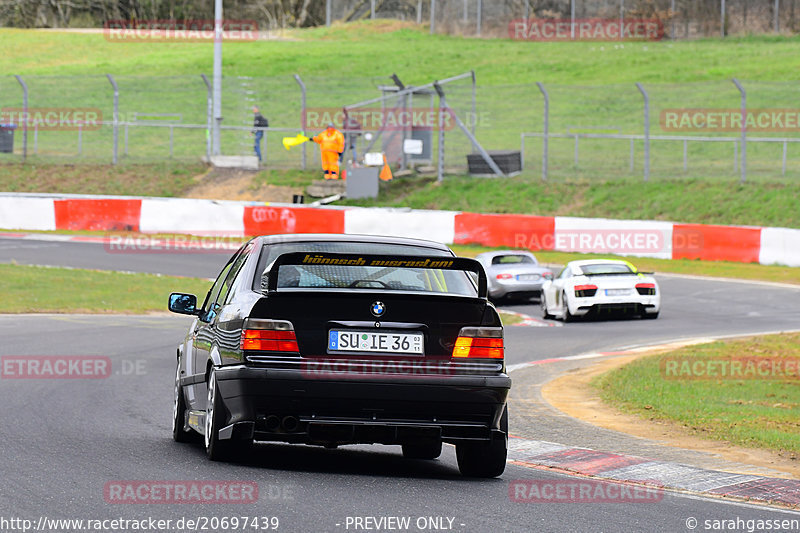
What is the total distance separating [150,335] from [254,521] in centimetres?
1271

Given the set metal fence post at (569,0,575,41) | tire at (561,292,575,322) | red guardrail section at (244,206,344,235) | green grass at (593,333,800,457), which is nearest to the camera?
green grass at (593,333,800,457)

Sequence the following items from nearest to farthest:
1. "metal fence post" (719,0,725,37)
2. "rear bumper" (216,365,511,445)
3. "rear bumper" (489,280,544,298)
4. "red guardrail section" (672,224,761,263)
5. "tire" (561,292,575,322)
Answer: "rear bumper" (216,365,511,445), "tire" (561,292,575,322), "rear bumper" (489,280,544,298), "red guardrail section" (672,224,761,263), "metal fence post" (719,0,725,37)

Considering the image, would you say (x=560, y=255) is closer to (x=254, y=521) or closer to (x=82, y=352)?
(x=82, y=352)

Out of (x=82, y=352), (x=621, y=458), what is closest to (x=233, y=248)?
(x=82, y=352)

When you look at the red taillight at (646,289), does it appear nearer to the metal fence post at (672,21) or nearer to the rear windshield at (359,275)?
the rear windshield at (359,275)

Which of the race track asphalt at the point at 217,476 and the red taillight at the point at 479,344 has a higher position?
the red taillight at the point at 479,344

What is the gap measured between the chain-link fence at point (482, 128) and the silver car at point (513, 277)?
30.5ft

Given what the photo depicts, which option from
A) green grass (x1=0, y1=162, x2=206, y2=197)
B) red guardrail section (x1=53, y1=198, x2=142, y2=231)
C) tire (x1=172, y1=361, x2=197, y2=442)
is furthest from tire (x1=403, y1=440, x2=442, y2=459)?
green grass (x1=0, y1=162, x2=206, y2=197)

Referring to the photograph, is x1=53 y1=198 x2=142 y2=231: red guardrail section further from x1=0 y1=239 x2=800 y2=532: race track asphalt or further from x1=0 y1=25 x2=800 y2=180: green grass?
x1=0 y1=239 x2=800 y2=532: race track asphalt

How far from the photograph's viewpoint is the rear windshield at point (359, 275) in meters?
7.99

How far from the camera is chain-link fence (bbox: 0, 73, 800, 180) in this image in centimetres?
3831

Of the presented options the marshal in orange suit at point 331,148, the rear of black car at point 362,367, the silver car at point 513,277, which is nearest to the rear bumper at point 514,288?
the silver car at point 513,277

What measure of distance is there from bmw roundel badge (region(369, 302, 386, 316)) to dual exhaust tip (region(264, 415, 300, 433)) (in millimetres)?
752

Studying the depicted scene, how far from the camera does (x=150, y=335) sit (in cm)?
1886
